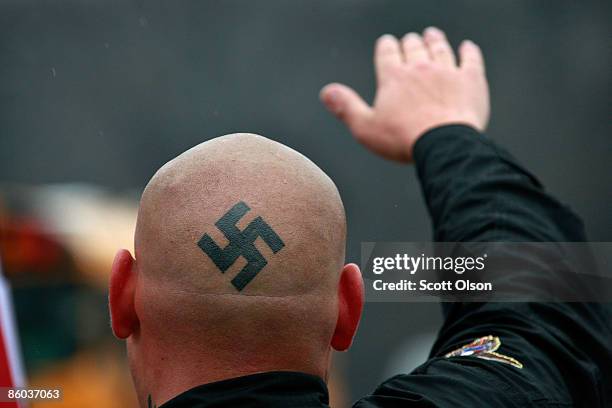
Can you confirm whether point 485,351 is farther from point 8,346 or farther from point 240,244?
point 8,346

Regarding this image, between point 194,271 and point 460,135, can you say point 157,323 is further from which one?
point 460,135

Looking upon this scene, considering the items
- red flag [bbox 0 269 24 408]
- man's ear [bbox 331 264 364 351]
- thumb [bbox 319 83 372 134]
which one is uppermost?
thumb [bbox 319 83 372 134]

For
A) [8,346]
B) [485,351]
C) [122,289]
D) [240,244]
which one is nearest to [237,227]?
[240,244]

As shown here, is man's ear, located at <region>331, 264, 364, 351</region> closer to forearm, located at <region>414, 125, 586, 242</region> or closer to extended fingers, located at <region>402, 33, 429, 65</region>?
forearm, located at <region>414, 125, 586, 242</region>

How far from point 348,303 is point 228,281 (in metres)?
0.13

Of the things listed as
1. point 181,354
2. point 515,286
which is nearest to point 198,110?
point 515,286

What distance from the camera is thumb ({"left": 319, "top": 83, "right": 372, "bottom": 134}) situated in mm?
1278

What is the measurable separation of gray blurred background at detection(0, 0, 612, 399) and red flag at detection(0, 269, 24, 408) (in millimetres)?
207

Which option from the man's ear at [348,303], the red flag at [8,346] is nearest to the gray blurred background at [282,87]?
the red flag at [8,346]

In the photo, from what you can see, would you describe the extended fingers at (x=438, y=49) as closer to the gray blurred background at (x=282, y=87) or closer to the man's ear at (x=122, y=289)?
the gray blurred background at (x=282, y=87)

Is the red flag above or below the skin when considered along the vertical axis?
below

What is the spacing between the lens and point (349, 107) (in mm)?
1294

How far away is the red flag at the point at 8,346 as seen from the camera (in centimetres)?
138

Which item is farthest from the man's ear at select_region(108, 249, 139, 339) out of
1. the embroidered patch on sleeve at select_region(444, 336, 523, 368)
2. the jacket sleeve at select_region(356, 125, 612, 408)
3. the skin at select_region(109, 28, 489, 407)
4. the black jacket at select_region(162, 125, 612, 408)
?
the embroidered patch on sleeve at select_region(444, 336, 523, 368)
